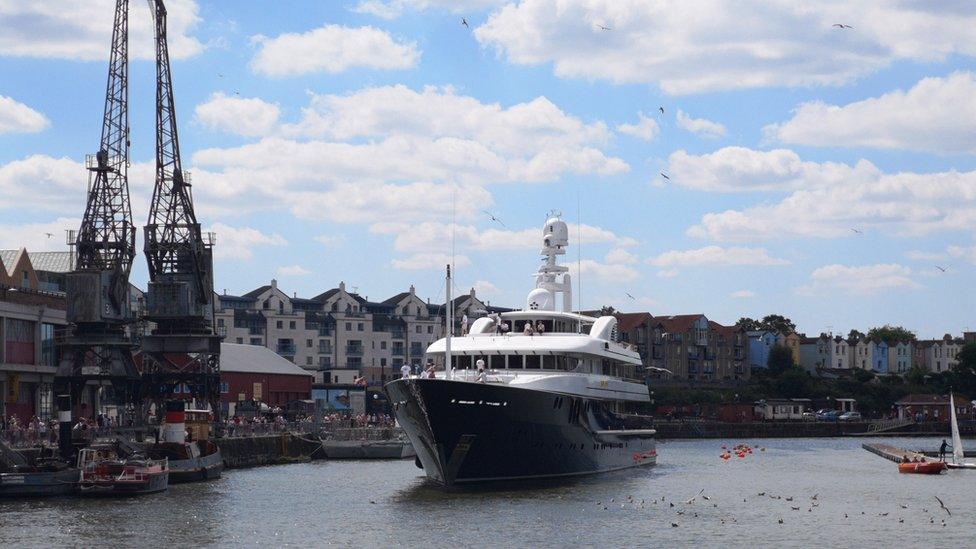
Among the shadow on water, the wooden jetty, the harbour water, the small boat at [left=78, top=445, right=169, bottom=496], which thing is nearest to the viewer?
the harbour water

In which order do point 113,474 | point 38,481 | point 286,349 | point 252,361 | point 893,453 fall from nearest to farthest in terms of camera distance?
point 38,481 → point 113,474 → point 893,453 → point 252,361 → point 286,349

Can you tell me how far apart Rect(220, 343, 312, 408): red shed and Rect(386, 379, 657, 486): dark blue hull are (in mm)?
62811

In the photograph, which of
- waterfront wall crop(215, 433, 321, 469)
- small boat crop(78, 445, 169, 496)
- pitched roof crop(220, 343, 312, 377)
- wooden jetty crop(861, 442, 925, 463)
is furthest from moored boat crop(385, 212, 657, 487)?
pitched roof crop(220, 343, 312, 377)

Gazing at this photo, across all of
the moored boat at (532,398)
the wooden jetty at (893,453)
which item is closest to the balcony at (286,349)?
the wooden jetty at (893,453)

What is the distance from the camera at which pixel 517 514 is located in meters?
51.4

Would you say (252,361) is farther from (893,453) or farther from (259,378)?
(893,453)

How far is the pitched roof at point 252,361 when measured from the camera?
127625 mm

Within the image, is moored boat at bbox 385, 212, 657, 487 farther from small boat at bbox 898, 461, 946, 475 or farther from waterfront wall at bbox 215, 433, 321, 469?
waterfront wall at bbox 215, 433, 321, 469

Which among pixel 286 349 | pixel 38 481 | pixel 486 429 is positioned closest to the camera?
pixel 38 481

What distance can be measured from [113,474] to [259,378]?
72.0 m

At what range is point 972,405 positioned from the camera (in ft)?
638

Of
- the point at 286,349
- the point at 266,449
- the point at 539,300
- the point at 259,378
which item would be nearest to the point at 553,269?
the point at 539,300

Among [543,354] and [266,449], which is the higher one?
[543,354]

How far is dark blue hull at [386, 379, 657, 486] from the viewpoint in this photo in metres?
58.0
